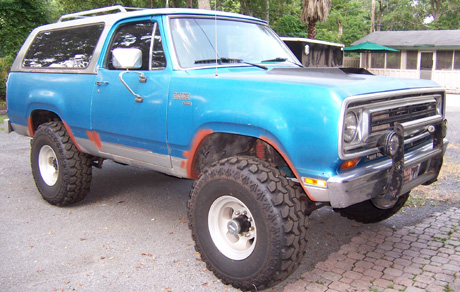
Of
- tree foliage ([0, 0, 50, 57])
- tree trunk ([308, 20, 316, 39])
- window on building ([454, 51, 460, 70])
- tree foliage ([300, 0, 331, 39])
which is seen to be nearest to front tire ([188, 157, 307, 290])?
tree foliage ([300, 0, 331, 39])

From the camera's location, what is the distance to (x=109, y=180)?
6.50m

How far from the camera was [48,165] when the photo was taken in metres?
5.46

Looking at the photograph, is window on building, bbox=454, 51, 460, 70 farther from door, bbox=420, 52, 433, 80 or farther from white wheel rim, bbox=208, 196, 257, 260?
white wheel rim, bbox=208, 196, 257, 260

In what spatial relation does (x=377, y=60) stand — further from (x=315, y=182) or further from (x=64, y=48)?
(x=315, y=182)

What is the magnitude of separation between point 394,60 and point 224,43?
79.9 feet

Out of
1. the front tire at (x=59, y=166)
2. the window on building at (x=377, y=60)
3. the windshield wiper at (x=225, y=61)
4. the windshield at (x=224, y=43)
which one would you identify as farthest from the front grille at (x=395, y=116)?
the window on building at (x=377, y=60)

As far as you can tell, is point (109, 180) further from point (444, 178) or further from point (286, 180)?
point (444, 178)

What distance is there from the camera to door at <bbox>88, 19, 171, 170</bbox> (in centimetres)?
387

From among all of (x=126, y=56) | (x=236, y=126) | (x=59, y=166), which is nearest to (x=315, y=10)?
(x=59, y=166)

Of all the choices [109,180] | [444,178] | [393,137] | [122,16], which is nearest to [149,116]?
[122,16]

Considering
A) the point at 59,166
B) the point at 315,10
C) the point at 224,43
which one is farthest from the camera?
the point at 315,10

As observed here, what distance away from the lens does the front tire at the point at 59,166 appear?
5012mm

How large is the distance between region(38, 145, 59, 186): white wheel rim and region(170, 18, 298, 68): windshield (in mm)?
2502

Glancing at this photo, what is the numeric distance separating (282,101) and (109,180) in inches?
165
